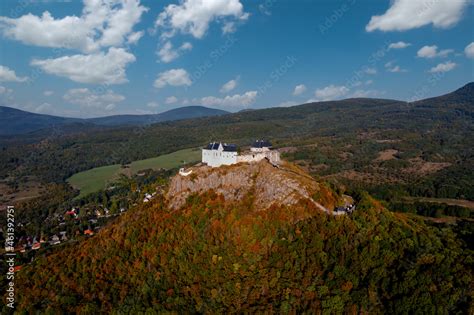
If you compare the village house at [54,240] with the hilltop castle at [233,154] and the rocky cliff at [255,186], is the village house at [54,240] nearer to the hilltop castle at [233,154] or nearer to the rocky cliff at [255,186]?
the rocky cliff at [255,186]

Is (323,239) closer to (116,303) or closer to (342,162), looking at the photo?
(116,303)

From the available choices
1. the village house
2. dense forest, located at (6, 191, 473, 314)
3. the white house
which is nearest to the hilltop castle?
the white house

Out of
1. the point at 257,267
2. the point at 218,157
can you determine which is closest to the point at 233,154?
the point at 218,157

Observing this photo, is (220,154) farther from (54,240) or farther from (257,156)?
(54,240)

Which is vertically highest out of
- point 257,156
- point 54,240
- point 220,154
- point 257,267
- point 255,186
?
point 220,154

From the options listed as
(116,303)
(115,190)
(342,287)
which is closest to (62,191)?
(115,190)
